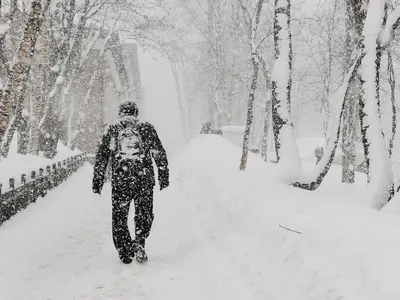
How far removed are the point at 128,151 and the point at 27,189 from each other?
4.36 m

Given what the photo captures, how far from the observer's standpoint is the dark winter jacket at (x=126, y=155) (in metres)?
5.57

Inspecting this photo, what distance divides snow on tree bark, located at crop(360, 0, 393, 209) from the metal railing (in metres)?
5.57

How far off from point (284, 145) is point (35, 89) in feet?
36.8

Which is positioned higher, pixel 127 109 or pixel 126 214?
pixel 127 109

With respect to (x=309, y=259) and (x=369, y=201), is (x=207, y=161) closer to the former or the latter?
(x=369, y=201)

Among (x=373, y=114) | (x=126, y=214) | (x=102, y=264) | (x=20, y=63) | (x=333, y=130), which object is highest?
(x=20, y=63)

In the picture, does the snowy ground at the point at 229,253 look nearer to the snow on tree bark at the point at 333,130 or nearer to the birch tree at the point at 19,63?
the snow on tree bark at the point at 333,130

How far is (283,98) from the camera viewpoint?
786 cm

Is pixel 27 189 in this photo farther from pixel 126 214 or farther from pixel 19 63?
pixel 126 214

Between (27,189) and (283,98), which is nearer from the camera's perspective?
(283,98)

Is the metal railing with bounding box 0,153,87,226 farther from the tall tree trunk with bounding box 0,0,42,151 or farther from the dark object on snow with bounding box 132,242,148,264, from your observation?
the dark object on snow with bounding box 132,242,148,264

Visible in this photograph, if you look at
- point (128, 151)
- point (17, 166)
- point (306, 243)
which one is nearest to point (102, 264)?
point (128, 151)

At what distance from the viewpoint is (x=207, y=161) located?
14727 mm

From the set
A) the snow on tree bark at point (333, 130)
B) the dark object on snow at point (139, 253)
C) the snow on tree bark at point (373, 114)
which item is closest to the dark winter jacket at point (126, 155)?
the dark object on snow at point (139, 253)
